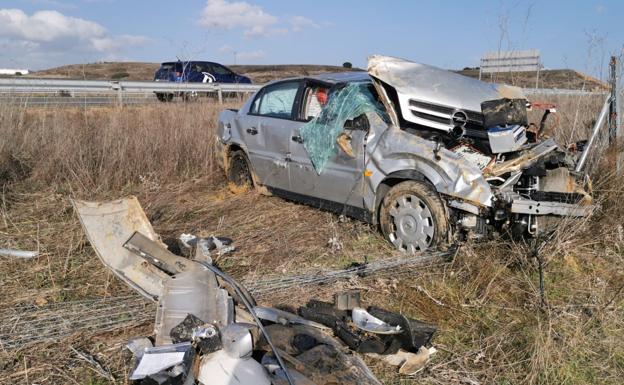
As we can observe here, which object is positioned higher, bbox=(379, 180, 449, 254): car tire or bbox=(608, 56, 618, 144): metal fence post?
bbox=(608, 56, 618, 144): metal fence post

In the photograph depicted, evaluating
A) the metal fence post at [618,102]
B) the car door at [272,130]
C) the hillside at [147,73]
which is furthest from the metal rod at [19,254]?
the hillside at [147,73]

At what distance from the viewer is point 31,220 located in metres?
5.87

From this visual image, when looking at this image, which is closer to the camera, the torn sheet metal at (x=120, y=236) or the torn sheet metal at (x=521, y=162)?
the torn sheet metal at (x=120, y=236)

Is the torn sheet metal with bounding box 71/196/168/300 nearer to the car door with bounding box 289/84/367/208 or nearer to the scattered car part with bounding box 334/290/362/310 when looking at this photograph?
the scattered car part with bounding box 334/290/362/310

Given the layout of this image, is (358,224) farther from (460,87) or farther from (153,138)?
(153,138)

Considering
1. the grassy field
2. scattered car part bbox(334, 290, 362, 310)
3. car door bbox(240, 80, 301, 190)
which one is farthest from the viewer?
car door bbox(240, 80, 301, 190)

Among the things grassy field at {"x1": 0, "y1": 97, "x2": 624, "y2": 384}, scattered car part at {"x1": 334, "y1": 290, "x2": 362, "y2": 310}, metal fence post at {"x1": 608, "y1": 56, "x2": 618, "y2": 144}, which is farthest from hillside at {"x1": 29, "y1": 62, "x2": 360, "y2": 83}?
scattered car part at {"x1": 334, "y1": 290, "x2": 362, "y2": 310}

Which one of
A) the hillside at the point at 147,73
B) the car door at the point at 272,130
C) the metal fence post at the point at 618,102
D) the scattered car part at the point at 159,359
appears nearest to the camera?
the scattered car part at the point at 159,359

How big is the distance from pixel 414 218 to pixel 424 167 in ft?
1.51

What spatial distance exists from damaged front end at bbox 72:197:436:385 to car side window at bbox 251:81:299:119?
8.77ft

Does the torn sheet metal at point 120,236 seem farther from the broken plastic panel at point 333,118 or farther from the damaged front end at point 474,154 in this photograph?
the damaged front end at point 474,154

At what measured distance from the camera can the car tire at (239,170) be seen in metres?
6.86

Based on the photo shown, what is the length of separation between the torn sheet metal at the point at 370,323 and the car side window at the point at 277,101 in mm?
3113

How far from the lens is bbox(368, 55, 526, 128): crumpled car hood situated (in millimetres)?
4719
